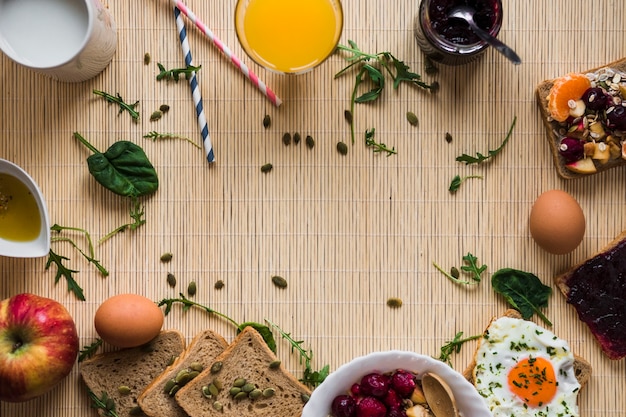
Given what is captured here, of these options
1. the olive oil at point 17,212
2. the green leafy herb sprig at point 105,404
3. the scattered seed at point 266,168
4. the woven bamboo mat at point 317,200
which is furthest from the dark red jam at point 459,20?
the green leafy herb sprig at point 105,404

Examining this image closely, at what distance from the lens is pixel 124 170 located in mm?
1667

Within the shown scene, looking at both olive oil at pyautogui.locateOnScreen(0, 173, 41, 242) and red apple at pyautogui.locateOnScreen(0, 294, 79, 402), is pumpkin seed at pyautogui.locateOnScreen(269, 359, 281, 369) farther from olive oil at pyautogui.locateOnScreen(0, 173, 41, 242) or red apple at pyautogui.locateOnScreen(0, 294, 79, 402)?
olive oil at pyautogui.locateOnScreen(0, 173, 41, 242)

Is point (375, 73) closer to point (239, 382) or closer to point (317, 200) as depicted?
point (317, 200)

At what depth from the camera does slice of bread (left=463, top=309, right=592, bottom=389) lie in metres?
1.67

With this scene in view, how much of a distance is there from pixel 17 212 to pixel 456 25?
122 centimetres

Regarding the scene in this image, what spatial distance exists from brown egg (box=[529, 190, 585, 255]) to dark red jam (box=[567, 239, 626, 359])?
4.3 inches

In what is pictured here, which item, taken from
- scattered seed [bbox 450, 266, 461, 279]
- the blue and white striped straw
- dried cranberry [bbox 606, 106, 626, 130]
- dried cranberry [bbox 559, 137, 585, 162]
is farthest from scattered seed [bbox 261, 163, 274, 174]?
dried cranberry [bbox 606, 106, 626, 130]

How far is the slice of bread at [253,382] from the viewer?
5.42 ft

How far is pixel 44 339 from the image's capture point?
5.07 feet

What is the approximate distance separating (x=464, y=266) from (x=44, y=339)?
1.11m

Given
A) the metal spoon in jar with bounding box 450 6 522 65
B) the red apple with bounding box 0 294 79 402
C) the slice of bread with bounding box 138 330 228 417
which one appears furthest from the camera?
the slice of bread with bounding box 138 330 228 417

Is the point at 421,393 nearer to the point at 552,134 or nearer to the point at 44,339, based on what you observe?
the point at 552,134

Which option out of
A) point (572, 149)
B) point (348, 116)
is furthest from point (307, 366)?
point (572, 149)

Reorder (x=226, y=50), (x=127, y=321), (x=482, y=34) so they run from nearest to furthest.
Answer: (x=482, y=34) < (x=127, y=321) < (x=226, y=50)
